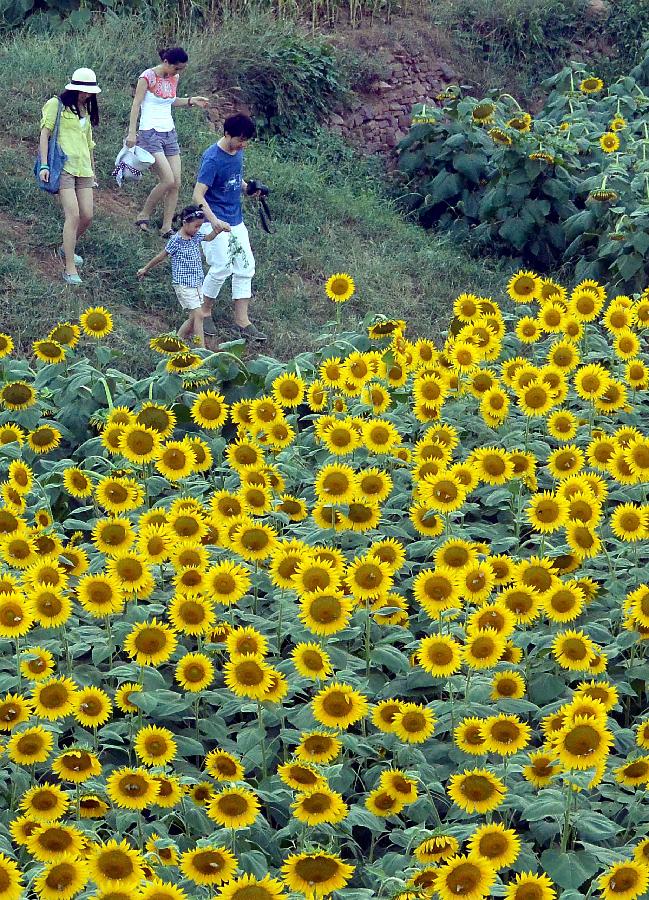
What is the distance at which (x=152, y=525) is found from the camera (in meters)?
4.12

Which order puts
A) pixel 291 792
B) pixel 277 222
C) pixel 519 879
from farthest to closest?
1. pixel 277 222
2. pixel 291 792
3. pixel 519 879

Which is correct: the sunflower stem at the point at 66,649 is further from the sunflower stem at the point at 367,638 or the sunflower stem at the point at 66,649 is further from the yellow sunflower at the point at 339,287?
the yellow sunflower at the point at 339,287

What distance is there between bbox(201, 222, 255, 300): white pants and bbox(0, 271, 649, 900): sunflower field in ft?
8.45

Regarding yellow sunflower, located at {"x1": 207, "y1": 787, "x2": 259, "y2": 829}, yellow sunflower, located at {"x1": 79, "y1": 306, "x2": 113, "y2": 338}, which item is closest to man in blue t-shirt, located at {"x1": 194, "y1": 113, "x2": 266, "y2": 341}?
yellow sunflower, located at {"x1": 79, "y1": 306, "x2": 113, "y2": 338}

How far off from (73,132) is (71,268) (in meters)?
0.83

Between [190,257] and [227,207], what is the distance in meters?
0.46

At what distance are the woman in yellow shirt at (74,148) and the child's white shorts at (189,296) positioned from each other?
0.90 m

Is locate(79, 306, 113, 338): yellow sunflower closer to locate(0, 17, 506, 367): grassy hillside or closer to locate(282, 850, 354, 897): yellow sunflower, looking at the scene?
locate(0, 17, 506, 367): grassy hillside

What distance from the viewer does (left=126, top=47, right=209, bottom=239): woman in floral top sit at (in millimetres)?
9266

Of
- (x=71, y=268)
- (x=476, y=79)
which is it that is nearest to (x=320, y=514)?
(x=71, y=268)

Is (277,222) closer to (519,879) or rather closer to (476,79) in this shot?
(476,79)

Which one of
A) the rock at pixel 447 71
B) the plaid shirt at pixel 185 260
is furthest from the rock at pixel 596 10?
the plaid shirt at pixel 185 260

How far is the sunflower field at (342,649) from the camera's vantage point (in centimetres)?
320

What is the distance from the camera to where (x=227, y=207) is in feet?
26.3
